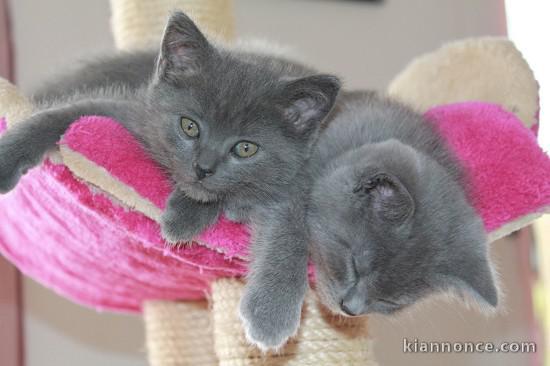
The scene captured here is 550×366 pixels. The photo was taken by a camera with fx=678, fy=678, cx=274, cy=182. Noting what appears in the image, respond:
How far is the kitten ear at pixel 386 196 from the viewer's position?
2.92ft

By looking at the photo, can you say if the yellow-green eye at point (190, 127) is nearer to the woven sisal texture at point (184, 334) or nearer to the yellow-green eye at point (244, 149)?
the yellow-green eye at point (244, 149)

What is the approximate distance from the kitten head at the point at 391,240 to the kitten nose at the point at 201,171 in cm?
17

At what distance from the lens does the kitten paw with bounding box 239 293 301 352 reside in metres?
0.97

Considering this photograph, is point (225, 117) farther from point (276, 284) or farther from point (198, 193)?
point (276, 284)

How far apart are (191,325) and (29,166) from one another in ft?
2.09

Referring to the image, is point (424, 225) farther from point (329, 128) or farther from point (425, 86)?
point (425, 86)

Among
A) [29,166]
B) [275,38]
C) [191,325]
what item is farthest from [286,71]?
[275,38]

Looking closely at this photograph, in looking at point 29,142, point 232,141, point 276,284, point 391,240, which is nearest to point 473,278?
point 391,240

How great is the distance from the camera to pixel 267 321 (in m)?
0.97

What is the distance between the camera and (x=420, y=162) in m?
0.99

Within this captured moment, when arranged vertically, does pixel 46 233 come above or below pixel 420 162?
below

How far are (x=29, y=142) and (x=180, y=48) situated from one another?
0.84ft

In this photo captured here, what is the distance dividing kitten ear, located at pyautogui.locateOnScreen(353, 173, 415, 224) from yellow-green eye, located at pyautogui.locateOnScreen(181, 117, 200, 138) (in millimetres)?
250

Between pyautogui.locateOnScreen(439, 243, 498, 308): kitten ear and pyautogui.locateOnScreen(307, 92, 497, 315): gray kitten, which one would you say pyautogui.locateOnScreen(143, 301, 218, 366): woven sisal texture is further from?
pyautogui.locateOnScreen(439, 243, 498, 308): kitten ear
